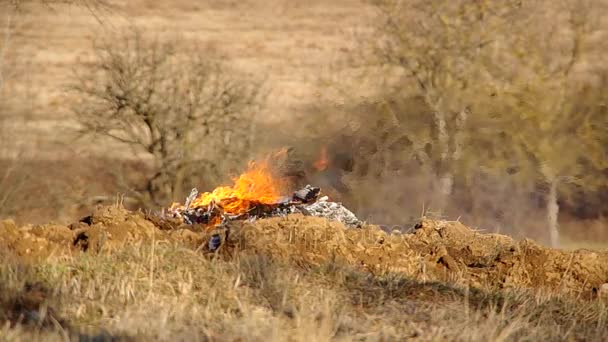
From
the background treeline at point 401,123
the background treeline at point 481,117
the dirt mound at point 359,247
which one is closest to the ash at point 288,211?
the dirt mound at point 359,247

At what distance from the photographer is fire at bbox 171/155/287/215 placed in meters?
12.5

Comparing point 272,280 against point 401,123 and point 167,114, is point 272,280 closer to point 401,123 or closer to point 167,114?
point 167,114

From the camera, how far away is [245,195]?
42.6ft

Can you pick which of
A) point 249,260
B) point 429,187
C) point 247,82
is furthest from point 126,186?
point 249,260

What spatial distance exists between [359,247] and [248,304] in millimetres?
3459

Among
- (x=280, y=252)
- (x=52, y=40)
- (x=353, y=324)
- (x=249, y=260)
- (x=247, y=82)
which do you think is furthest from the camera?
(x=52, y=40)

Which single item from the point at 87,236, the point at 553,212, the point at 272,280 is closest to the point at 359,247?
the point at 87,236

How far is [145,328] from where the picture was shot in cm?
573

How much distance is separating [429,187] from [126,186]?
6.15 metres

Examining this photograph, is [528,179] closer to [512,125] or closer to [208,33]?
[512,125]

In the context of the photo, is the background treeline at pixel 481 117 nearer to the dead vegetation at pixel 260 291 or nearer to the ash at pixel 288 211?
the ash at pixel 288 211

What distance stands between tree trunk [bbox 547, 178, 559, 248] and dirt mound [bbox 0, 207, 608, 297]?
40.0ft

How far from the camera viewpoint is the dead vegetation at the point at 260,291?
5.90 metres

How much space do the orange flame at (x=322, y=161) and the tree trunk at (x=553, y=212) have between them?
4.73m
